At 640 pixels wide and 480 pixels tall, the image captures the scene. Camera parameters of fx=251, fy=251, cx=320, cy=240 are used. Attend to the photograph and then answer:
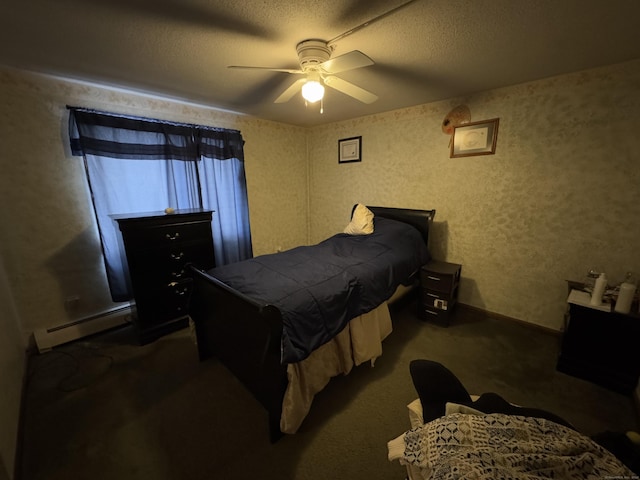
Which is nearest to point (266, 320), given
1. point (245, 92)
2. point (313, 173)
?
point (245, 92)

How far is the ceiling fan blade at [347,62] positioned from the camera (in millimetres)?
1384

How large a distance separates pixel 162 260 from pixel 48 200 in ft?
3.43

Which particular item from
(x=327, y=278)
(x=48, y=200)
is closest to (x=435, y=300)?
(x=327, y=278)

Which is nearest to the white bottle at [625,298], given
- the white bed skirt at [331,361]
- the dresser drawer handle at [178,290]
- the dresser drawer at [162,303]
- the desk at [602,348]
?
the desk at [602,348]

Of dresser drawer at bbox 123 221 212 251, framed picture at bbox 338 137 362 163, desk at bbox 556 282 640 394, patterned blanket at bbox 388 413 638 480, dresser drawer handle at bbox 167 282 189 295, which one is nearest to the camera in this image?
patterned blanket at bbox 388 413 638 480

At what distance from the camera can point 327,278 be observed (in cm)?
186

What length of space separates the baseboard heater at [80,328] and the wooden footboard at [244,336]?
121 centimetres

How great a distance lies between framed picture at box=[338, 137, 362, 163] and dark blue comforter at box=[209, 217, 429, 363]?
4.07 feet

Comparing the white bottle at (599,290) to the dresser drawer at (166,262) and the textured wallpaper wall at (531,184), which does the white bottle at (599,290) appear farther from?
the dresser drawer at (166,262)

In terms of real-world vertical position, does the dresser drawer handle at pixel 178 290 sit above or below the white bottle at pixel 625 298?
below

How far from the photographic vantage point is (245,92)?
247 cm

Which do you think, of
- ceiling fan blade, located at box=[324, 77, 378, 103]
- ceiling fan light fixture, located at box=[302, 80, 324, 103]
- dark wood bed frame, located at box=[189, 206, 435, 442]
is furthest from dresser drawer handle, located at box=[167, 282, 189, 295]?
Answer: ceiling fan blade, located at box=[324, 77, 378, 103]

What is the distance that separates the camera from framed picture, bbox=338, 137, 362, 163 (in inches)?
139

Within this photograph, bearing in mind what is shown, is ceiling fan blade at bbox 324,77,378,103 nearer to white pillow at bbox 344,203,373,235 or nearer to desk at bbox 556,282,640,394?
white pillow at bbox 344,203,373,235
